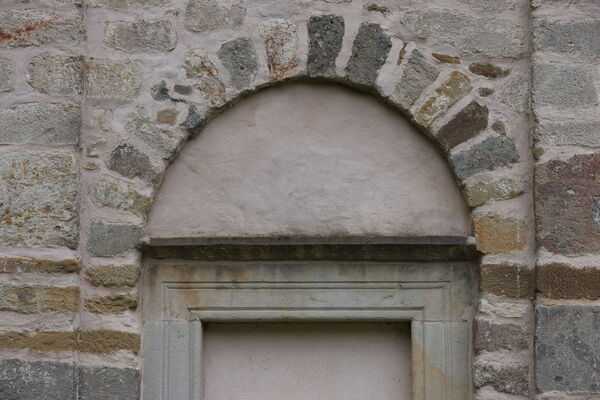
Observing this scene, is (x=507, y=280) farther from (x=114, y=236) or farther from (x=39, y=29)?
(x=39, y=29)

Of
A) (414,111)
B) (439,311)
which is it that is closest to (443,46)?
(414,111)

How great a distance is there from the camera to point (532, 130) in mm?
3285

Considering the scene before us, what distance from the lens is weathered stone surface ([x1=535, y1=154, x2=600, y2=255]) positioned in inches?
125

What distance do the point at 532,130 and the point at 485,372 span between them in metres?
0.92

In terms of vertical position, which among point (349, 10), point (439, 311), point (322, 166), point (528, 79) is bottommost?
point (439, 311)

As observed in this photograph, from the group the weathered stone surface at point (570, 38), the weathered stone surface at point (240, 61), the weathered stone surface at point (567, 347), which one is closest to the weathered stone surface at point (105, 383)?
the weathered stone surface at point (240, 61)

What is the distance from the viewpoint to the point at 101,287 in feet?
11.1

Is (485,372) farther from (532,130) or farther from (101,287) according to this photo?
(101,287)

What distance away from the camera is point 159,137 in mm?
3424

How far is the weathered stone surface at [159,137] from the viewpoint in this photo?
3418 millimetres

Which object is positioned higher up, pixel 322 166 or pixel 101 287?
pixel 322 166

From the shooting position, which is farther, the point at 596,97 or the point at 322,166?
the point at 322,166

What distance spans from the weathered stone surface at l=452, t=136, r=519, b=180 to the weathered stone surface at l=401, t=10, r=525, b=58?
0.35 metres

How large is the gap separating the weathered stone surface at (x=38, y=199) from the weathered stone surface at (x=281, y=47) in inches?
33.7
